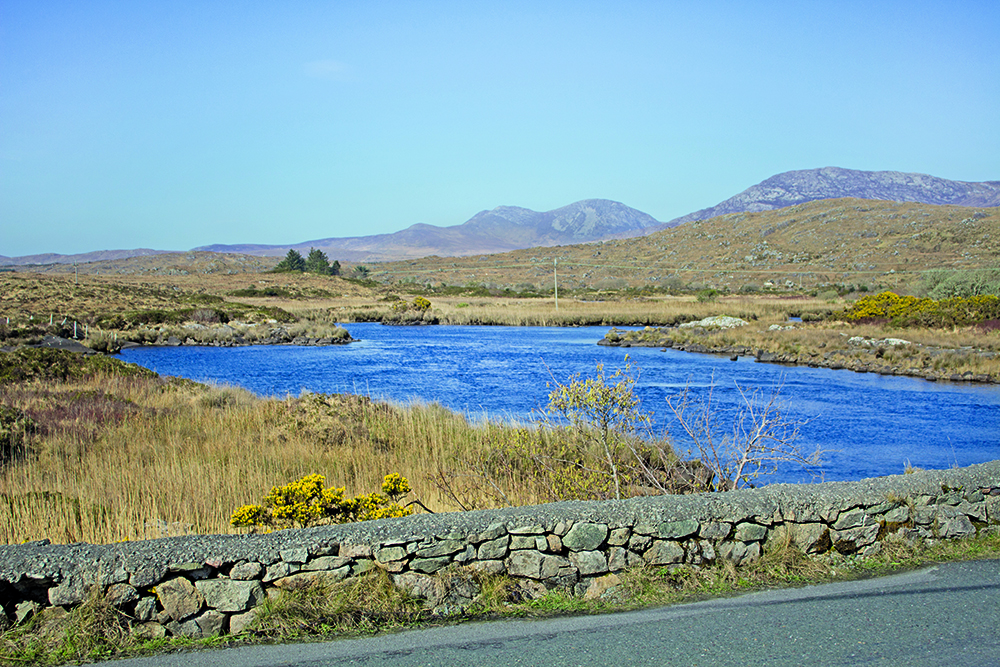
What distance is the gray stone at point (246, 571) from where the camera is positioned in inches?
201

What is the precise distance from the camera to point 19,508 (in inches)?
290

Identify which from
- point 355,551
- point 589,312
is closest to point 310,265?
point 589,312

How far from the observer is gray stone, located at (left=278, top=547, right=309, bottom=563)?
17.1 ft

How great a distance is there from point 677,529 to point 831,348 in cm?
3144

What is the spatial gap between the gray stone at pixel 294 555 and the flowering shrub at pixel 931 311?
3923cm

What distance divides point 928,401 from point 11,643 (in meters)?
24.6

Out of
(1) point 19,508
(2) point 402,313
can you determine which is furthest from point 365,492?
(2) point 402,313

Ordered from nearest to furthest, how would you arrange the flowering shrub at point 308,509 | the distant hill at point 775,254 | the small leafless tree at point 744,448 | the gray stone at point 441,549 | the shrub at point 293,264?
the gray stone at point 441,549 → the flowering shrub at point 308,509 → the small leafless tree at point 744,448 → the distant hill at point 775,254 → the shrub at point 293,264

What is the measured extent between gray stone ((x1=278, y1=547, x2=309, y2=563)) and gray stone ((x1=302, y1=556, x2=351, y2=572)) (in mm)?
56

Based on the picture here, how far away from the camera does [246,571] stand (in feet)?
16.8

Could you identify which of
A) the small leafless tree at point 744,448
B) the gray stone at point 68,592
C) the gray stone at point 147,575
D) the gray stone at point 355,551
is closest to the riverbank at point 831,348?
the small leafless tree at point 744,448

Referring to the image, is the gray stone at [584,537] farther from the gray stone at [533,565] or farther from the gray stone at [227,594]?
the gray stone at [227,594]

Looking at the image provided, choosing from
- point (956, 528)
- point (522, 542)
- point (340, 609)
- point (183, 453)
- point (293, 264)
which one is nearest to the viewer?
point (340, 609)

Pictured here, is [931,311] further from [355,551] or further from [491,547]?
[355,551]
